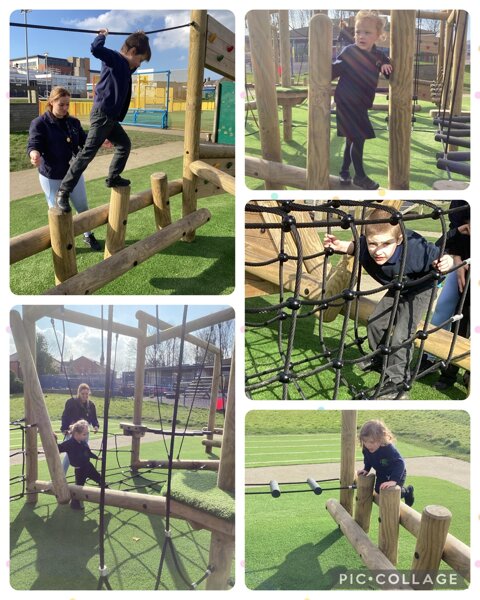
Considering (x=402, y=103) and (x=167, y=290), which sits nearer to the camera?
(x=402, y=103)

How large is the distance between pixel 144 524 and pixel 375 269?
4.11 feet

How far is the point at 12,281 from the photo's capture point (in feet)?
8.39

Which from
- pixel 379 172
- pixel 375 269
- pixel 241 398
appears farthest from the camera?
pixel 379 172

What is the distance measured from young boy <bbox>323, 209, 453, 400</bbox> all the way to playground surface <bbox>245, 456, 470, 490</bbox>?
1.50 feet

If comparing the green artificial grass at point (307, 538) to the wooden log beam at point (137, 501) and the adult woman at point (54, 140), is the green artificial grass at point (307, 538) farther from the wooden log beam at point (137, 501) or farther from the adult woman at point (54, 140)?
the adult woman at point (54, 140)

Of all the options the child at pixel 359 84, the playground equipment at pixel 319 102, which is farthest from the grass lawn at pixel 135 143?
the child at pixel 359 84

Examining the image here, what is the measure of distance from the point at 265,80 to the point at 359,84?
356mm

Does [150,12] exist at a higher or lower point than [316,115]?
higher

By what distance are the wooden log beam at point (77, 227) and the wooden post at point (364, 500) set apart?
1.57 m

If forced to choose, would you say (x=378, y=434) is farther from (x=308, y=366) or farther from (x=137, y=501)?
(x=137, y=501)

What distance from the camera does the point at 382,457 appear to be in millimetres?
2004

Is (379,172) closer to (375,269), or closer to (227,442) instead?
(375,269)
